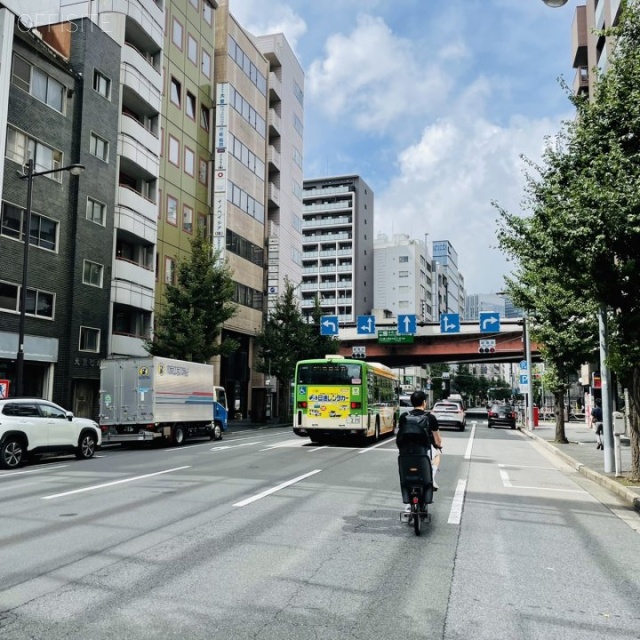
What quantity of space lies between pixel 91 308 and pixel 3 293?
4.94 metres

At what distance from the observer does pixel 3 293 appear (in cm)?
2405

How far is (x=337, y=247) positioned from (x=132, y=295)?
230 feet

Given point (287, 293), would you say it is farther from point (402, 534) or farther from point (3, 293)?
point (402, 534)

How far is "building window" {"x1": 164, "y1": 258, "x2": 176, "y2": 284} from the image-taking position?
3621cm

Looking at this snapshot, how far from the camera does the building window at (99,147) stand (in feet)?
95.6

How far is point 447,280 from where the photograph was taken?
448 ft

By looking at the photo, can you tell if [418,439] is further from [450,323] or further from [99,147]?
[450,323]

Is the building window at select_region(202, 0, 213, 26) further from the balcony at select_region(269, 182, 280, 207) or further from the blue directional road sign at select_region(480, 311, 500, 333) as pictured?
the blue directional road sign at select_region(480, 311, 500, 333)

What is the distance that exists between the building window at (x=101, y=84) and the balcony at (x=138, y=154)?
1.99m

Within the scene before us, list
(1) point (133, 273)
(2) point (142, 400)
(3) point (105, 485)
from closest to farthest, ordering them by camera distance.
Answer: (3) point (105, 485) < (2) point (142, 400) < (1) point (133, 273)

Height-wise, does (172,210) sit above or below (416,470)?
above

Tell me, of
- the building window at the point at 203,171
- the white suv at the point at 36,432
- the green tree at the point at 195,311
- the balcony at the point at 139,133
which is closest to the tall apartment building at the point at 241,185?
the building window at the point at 203,171

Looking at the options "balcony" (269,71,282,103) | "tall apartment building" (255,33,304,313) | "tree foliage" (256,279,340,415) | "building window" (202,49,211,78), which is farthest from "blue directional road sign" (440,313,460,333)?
"building window" (202,49,211,78)

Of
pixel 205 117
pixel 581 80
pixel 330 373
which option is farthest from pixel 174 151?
pixel 581 80
